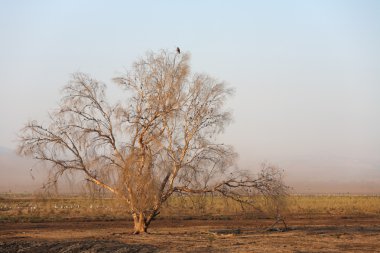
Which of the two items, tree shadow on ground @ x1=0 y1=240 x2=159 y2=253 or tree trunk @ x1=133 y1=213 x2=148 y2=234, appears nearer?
tree shadow on ground @ x1=0 y1=240 x2=159 y2=253

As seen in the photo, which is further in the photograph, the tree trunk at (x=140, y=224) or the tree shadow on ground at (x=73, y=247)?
the tree trunk at (x=140, y=224)

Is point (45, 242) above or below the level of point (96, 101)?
below

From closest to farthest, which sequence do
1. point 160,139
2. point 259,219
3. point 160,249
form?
1. point 160,249
2. point 160,139
3. point 259,219

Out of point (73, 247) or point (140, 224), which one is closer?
point (73, 247)

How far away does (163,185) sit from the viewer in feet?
86.0

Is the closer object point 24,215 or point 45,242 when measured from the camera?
point 45,242

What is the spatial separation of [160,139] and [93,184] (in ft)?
14.3

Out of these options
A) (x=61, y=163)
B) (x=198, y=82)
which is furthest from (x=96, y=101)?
(x=198, y=82)

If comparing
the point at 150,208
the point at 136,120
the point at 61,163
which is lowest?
the point at 150,208

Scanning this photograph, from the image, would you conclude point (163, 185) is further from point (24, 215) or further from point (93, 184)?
point (24, 215)

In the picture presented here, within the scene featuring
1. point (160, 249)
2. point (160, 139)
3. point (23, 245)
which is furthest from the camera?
point (160, 139)

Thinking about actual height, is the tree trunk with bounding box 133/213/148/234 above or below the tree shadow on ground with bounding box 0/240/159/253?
above

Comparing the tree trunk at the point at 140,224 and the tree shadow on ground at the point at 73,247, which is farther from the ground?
the tree trunk at the point at 140,224

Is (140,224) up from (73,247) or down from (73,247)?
up
